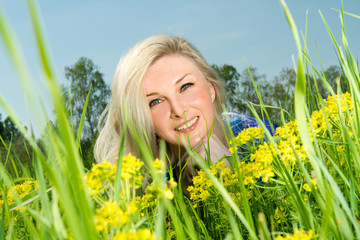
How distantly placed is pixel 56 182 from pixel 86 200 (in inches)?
2.0

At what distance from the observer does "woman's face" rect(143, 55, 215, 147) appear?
3.40m

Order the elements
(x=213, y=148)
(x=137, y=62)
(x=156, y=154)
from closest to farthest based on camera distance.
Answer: (x=213, y=148)
(x=137, y=62)
(x=156, y=154)

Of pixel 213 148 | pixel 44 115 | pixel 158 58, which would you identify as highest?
pixel 158 58

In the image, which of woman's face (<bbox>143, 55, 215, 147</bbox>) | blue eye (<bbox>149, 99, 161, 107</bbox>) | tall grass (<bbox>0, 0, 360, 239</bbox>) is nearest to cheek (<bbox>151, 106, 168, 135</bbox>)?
woman's face (<bbox>143, 55, 215, 147</bbox>)

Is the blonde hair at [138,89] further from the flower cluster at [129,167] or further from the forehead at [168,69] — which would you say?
the flower cluster at [129,167]

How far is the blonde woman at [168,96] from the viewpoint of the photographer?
3.42m

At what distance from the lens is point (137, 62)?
385 centimetres

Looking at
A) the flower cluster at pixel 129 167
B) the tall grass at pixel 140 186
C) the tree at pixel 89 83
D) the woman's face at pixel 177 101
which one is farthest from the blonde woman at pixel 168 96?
the tree at pixel 89 83

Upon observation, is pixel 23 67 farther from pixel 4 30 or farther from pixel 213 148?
pixel 213 148

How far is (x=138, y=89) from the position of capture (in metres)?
3.70

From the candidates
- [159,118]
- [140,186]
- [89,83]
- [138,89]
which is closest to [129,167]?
[140,186]

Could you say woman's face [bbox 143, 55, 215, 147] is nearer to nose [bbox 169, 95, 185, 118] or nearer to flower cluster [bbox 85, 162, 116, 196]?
nose [bbox 169, 95, 185, 118]

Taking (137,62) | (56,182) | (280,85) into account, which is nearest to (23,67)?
(56,182)

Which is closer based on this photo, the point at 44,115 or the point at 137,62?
the point at 44,115
